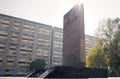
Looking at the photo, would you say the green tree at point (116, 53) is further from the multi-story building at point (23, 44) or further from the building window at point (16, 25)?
the building window at point (16, 25)

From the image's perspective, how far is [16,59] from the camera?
49.6 meters

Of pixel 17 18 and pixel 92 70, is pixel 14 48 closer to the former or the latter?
pixel 17 18

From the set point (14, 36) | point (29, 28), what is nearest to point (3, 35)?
point (14, 36)

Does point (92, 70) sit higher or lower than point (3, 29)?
lower

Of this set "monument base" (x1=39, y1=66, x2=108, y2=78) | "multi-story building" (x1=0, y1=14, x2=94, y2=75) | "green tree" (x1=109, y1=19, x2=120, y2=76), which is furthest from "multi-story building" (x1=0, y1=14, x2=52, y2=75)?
"monument base" (x1=39, y1=66, x2=108, y2=78)

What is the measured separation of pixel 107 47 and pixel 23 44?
33107mm

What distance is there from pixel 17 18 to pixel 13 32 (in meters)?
5.30

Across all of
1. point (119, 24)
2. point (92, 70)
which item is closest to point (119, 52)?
point (119, 24)

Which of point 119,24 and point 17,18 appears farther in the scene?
point 17,18

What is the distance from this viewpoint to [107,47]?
90.3 ft

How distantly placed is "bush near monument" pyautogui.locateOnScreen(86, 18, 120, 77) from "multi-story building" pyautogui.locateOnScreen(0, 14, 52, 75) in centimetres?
2900

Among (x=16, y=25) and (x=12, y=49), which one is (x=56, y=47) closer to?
(x=12, y=49)

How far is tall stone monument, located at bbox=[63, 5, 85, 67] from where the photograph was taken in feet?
66.8

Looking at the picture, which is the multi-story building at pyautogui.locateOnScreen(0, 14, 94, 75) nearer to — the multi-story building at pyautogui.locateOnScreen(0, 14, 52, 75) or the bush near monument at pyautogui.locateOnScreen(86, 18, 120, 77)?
the multi-story building at pyautogui.locateOnScreen(0, 14, 52, 75)
